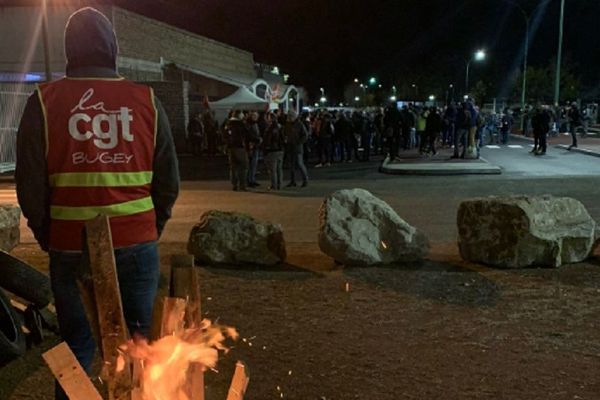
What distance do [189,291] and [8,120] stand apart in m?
20.7

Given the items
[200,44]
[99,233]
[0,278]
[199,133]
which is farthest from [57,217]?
[200,44]

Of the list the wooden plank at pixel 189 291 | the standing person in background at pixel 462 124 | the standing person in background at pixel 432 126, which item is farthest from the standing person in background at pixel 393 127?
the wooden plank at pixel 189 291

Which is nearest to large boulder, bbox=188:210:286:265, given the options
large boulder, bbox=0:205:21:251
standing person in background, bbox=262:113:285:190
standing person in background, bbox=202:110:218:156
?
large boulder, bbox=0:205:21:251

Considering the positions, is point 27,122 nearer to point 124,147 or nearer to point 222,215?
point 124,147

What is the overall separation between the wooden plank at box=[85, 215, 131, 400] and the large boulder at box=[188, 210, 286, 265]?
16.1 feet

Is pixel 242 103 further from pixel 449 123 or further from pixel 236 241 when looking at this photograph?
pixel 236 241

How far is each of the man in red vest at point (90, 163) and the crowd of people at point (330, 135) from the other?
11.4 m

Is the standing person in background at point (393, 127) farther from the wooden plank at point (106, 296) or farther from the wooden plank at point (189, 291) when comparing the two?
the wooden plank at point (106, 296)

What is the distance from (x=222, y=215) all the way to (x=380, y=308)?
2.33 metres

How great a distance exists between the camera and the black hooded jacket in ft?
9.31

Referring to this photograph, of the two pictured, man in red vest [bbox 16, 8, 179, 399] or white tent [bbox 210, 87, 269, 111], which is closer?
man in red vest [bbox 16, 8, 179, 399]

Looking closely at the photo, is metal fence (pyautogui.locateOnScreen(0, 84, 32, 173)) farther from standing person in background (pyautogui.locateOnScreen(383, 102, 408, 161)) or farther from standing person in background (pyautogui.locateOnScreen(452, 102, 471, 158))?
standing person in background (pyautogui.locateOnScreen(452, 102, 471, 158))

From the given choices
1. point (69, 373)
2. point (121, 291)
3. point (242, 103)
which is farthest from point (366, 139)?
point (69, 373)

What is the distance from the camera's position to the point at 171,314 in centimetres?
257
